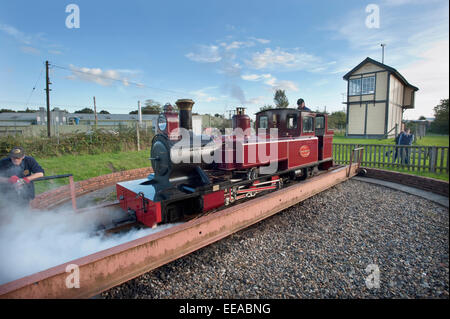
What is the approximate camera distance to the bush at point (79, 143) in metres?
9.81

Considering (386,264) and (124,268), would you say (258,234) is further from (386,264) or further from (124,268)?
(124,268)

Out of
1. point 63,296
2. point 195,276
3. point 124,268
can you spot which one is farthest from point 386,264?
point 63,296

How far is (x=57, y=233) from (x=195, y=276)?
2.19 meters

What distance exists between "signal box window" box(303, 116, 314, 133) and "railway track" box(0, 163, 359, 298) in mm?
2928

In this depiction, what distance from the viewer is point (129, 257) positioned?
2.59 meters

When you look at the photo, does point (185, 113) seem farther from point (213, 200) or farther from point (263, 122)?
point (263, 122)

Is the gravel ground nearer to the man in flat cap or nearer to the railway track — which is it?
the railway track

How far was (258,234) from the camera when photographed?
162 inches

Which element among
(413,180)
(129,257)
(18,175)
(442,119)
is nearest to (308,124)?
(413,180)

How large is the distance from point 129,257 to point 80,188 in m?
4.99

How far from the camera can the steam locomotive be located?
3818 millimetres

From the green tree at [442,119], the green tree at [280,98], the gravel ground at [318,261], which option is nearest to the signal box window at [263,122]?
the gravel ground at [318,261]

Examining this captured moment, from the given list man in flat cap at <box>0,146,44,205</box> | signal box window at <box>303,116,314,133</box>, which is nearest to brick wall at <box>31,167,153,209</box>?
man in flat cap at <box>0,146,44,205</box>

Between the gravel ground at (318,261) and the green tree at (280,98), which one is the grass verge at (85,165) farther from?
the green tree at (280,98)
